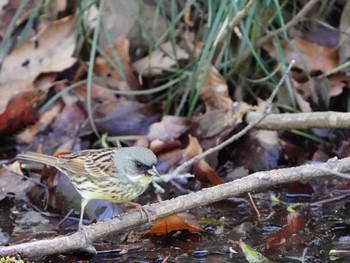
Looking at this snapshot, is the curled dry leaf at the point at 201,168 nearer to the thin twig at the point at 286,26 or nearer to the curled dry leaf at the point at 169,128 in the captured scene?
the curled dry leaf at the point at 169,128

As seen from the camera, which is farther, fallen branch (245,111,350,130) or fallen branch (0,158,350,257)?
fallen branch (245,111,350,130)

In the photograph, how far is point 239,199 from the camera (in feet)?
16.0

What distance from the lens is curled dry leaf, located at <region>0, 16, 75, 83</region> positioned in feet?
20.4

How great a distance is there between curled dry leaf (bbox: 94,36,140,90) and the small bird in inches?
67.9

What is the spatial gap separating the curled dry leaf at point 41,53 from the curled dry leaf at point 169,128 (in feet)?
3.36

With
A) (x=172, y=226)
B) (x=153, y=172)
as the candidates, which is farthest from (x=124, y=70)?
(x=153, y=172)

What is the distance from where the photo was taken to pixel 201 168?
16.7 ft

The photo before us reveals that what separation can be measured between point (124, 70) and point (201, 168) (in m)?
1.27

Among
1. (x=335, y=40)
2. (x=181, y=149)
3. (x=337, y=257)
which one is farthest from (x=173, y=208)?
(x=335, y=40)

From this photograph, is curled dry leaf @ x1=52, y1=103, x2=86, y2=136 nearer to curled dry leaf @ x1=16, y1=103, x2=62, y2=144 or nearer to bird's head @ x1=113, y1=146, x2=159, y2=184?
curled dry leaf @ x1=16, y1=103, x2=62, y2=144

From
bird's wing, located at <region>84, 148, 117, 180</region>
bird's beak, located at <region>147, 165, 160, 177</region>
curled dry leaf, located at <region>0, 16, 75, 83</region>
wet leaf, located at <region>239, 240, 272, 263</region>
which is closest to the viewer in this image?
wet leaf, located at <region>239, 240, 272, 263</region>

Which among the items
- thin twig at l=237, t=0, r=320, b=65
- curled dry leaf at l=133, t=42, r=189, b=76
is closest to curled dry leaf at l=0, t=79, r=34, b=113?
curled dry leaf at l=133, t=42, r=189, b=76

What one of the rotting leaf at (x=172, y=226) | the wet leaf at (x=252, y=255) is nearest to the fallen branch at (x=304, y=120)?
the rotting leaf at (x=172, y=226)

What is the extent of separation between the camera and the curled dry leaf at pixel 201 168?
16.5ft
